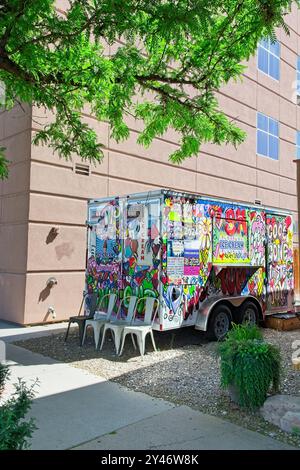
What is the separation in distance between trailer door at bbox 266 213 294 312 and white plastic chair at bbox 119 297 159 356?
3571 mm

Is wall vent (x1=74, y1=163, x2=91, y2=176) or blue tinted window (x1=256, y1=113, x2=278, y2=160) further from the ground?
blue tinted window (x1=256, y1=113, x2=278, y2=160)

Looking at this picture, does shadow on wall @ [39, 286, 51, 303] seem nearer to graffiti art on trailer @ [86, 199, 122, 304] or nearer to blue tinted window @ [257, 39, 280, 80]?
graffiti art on trailer @ [86, 199, 122, 304]

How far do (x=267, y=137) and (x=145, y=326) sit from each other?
13.2m

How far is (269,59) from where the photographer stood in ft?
60.6

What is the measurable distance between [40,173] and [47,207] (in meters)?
0.85

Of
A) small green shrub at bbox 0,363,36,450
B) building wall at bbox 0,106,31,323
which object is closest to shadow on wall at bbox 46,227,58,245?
building wall at bbox 0,106,31,323

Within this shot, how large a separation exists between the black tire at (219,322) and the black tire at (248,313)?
0.32m

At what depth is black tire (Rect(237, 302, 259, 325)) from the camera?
29.9 ft

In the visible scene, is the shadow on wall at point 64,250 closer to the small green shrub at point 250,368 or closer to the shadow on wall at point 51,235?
the shadow on wall at point 51,235

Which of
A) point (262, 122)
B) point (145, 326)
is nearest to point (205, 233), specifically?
point (145, 326)

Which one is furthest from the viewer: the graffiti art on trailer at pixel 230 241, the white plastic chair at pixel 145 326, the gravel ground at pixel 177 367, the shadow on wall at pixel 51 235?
the shadow on wall at pixel 51 235

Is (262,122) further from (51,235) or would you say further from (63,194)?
(51,235)

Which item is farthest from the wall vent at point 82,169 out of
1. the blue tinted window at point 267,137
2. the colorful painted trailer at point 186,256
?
the blue tinted window at point 267,137

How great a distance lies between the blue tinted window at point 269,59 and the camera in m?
17.9
